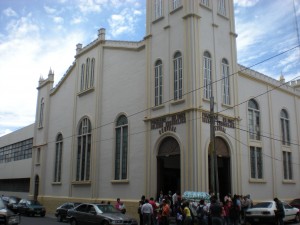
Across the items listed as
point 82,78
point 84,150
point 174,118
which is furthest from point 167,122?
point 82,78

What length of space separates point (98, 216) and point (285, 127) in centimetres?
2170

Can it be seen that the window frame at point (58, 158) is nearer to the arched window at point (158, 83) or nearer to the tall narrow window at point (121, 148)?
the tall narrow window at point (121, 148)

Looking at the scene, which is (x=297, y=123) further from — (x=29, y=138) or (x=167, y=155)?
(x=29, y=138)

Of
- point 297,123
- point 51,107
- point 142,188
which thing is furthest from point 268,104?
point 51,107

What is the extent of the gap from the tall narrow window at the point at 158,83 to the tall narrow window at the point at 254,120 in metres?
8.02

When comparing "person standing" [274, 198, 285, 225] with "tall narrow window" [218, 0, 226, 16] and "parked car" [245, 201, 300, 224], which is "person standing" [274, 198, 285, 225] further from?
"tall narrow window" [218, 0, 226, 16]

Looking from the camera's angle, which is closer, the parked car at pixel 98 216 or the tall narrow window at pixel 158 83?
the parked car at pixel 98 216

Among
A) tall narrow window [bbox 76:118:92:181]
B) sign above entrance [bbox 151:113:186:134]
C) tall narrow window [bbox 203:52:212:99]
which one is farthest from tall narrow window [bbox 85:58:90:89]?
tall narrow window [bbox 203:52:212:99]

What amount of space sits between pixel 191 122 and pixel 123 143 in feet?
25.0

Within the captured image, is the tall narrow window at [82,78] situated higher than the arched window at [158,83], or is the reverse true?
the tall narrow window at [82,78]

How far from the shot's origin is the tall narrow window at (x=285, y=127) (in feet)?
107

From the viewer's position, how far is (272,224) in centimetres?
2091

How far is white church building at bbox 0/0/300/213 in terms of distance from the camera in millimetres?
23594

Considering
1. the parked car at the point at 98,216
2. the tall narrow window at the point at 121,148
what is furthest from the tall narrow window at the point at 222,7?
the parked car at the point at 98,216
